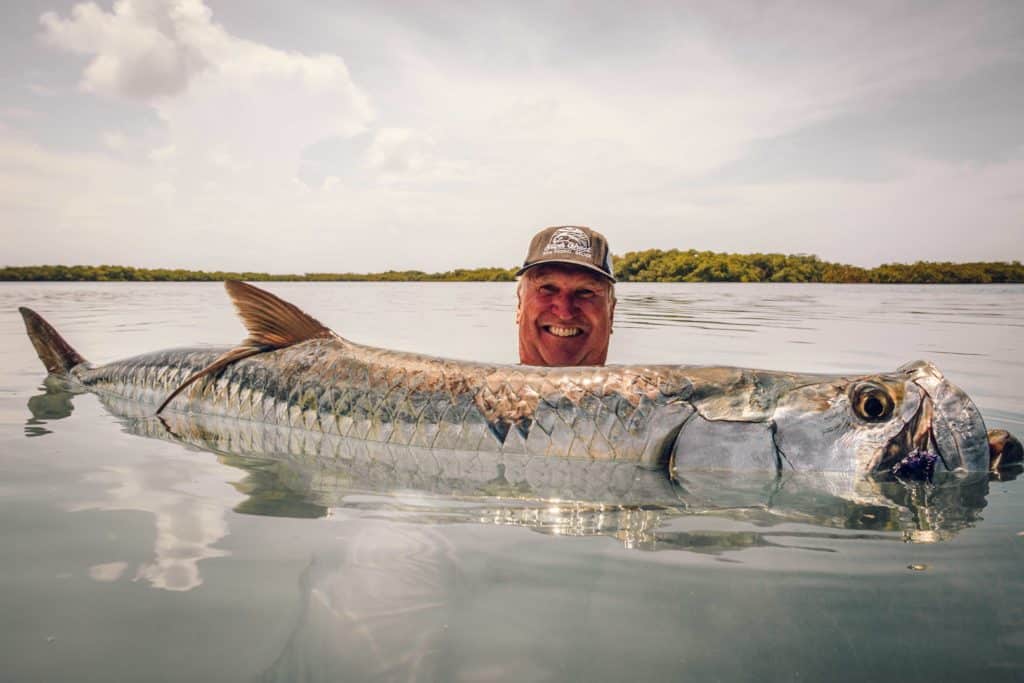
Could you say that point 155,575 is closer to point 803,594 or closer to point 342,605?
point 342,605

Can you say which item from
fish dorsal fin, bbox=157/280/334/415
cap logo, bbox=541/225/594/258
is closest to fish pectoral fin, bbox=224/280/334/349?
fish dorsal fin, bbox=157/280/334/415

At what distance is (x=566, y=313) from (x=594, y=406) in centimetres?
213

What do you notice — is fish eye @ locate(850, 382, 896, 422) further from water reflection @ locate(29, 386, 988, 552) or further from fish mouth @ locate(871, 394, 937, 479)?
water reflection @ locate(29, 386, 988, 552)

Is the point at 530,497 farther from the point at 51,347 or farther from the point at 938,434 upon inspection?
the point at 51,347

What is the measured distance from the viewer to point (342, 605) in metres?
1.71

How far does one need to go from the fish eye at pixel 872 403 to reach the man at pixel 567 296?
8.31 ft

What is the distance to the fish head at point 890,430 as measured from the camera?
2660 mm

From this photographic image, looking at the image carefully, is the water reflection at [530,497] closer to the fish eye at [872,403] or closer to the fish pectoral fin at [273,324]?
the fish eye at [872,403]

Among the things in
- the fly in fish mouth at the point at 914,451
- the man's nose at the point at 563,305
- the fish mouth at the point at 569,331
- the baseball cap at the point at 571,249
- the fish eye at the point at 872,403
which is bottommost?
the fly in fish mouth at the point at 914,451

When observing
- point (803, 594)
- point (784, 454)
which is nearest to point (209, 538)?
point (803, 594)

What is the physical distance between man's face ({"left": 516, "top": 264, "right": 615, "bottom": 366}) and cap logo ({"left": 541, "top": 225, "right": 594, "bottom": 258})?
0.16 meters

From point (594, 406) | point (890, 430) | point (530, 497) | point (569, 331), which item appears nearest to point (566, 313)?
point (569, 331)

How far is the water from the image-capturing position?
58.2 inches

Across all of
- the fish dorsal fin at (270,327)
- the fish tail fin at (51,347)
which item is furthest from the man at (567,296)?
the fish tail fin at (51,347)
